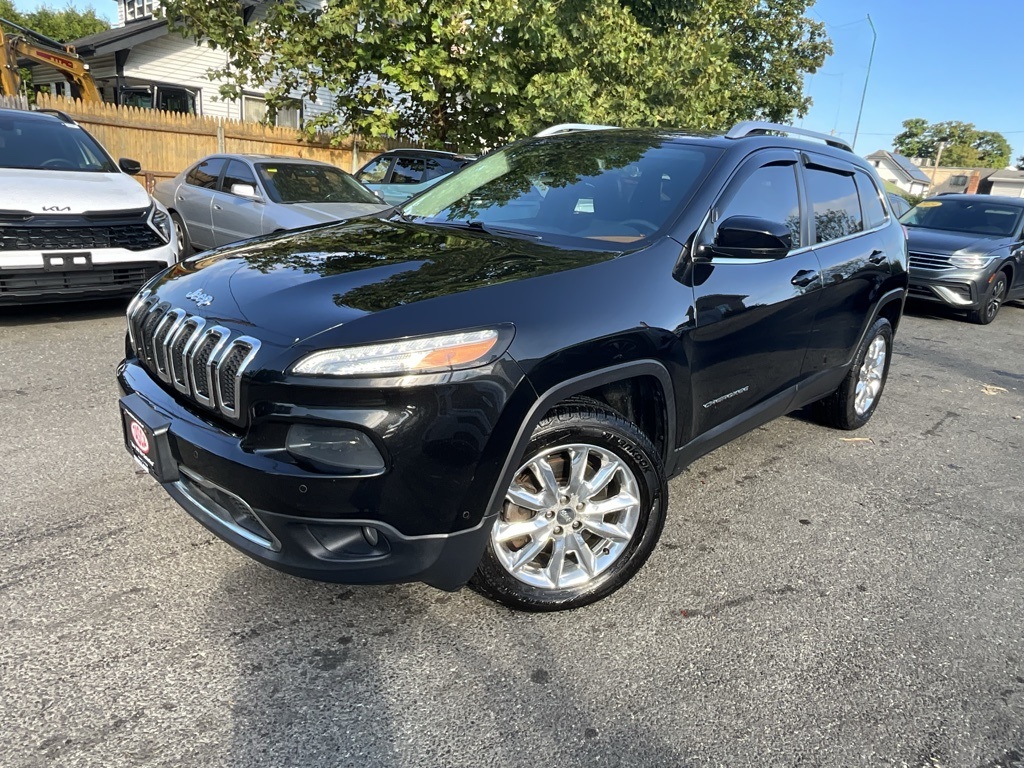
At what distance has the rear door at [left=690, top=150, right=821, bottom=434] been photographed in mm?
3068

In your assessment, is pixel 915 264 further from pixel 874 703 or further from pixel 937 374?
pixel 874 703

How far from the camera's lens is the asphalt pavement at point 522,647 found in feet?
7.02

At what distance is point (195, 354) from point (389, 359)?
0.72 meters

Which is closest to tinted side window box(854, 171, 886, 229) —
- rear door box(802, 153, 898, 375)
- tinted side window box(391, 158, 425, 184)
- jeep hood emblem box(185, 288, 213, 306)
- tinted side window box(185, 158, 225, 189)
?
rear door box(802, 153, 898, 375)

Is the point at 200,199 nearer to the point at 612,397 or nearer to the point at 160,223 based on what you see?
the point at 160,223

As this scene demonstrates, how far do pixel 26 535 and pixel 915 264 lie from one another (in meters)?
10.4

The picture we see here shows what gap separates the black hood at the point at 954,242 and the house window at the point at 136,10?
2492 cm

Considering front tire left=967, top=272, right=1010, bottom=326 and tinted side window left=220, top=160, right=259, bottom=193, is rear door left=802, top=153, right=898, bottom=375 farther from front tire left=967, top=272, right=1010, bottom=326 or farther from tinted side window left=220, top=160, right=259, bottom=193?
front tire left=967, top=272, right=1010, bottom=326

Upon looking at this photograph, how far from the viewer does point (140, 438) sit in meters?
2.65

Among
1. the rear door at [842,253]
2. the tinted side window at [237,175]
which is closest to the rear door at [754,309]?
the rear door at [842,253]

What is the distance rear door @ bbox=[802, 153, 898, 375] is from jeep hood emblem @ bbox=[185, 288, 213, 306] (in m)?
2.94

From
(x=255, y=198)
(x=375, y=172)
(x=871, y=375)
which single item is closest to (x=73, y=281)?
(x=255, y=198)

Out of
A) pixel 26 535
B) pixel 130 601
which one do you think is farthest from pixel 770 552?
pixel 26 535

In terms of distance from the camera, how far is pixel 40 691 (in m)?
2.20
